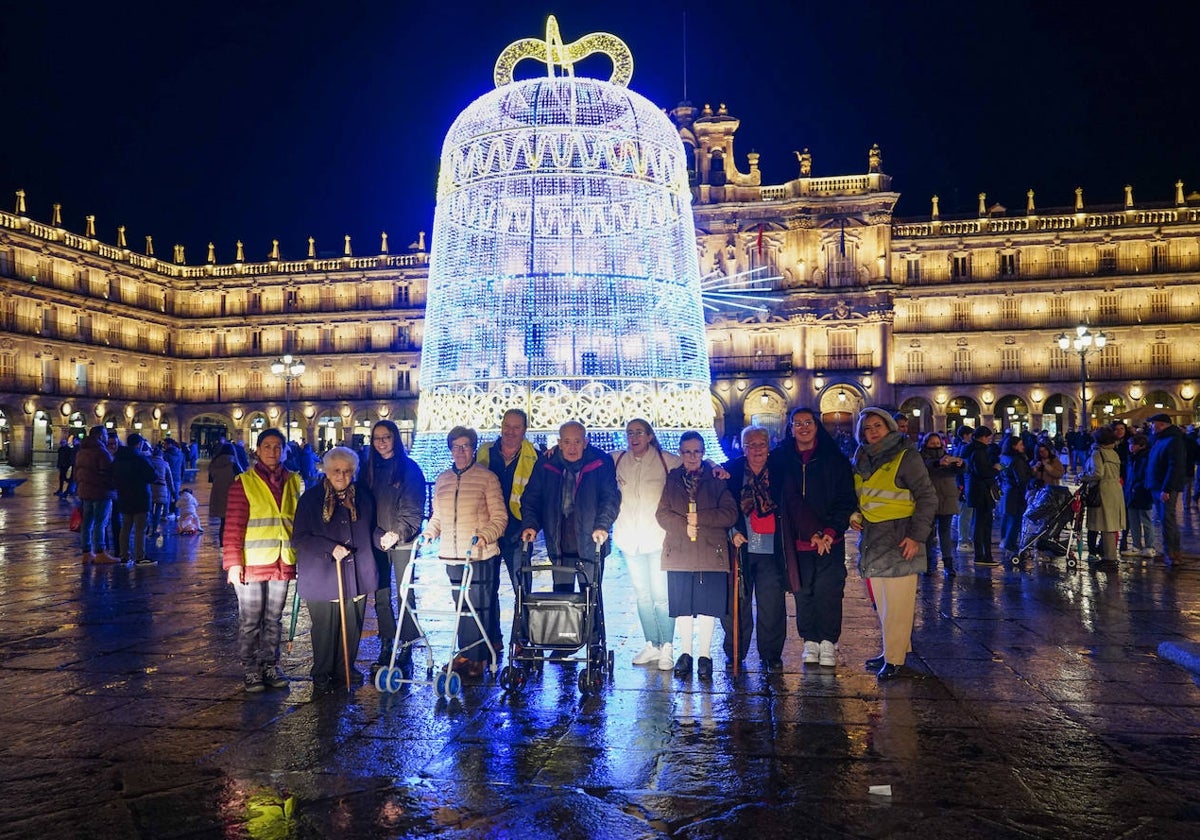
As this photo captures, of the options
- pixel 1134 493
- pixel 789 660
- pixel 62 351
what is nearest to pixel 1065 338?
pixel 1134 493

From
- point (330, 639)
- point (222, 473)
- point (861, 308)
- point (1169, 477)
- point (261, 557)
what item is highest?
point (861, 308)

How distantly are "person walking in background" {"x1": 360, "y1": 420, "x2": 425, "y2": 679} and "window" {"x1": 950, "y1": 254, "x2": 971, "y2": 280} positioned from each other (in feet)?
144

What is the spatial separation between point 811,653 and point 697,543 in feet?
3.32

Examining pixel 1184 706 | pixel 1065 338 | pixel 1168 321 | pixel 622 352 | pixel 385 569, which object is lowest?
pixel 1184 706

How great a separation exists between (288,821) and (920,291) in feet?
148

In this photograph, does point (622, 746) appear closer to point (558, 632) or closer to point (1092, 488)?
point (558, 632)

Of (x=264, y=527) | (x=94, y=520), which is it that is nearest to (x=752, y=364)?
(x=94, y=520)

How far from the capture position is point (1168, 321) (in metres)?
42.7

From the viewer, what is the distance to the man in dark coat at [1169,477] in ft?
32.5

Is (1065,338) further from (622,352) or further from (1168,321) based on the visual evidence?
(1168,321)

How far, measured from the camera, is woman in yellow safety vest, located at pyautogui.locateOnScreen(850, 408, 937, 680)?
551 centimetres

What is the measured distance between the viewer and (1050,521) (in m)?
10.2

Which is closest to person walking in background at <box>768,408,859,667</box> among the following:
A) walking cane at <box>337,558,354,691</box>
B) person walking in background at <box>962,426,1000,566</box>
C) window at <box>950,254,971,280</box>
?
walking cane at <box>337,558,354,691</box>

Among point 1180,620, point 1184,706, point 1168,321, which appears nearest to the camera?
point 1184,706
